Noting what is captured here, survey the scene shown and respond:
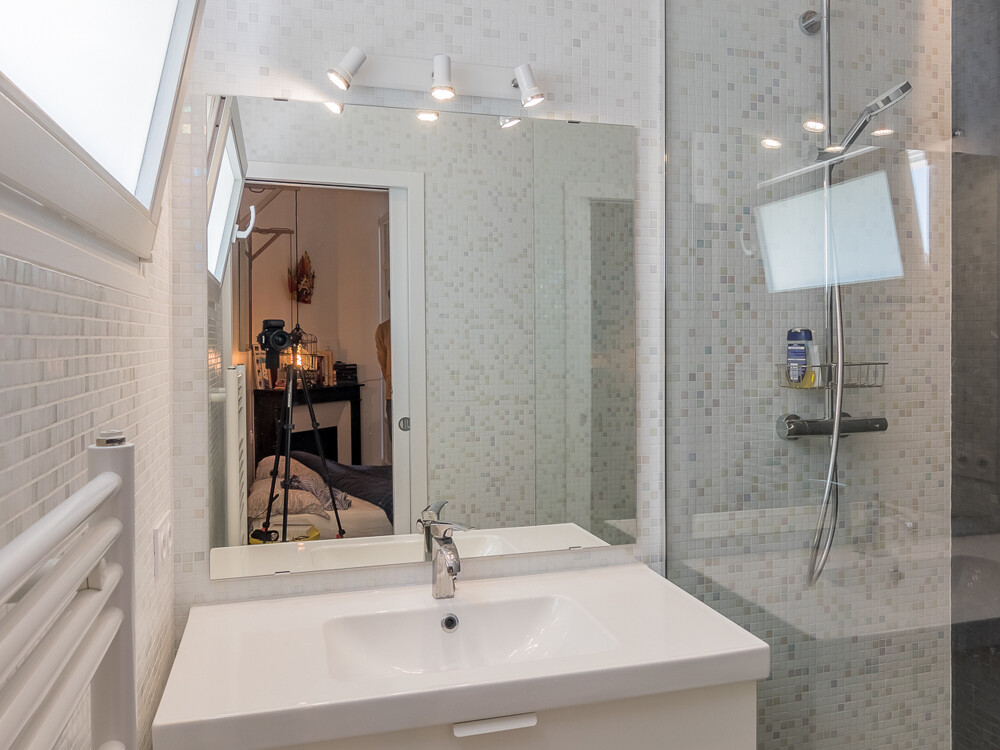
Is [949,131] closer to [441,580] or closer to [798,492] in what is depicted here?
[798,492]

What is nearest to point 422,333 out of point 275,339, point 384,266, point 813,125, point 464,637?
point 384,266

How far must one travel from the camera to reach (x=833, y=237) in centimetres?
128

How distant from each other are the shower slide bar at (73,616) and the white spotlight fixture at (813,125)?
4.13ft

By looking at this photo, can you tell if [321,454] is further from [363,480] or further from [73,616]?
[73,616]

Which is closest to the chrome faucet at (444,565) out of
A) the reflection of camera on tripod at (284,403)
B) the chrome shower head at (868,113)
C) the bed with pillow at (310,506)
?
the bed with pillow at (310,506)

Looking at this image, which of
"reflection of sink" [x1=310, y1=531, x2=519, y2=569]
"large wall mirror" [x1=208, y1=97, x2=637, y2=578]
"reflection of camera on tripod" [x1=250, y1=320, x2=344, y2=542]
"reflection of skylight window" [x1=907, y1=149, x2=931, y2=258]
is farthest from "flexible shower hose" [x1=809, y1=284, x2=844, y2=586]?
"reflection of camera on tripod" [x1=250, y1=320, x2=344, y2=542]

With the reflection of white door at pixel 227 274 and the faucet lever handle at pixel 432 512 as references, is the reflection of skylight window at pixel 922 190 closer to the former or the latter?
the faucet lever handle at pixel 432 512

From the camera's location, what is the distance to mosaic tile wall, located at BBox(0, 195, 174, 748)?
1.85 feet

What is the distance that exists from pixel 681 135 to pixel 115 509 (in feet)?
4.70

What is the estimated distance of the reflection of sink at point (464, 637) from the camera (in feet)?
4.26

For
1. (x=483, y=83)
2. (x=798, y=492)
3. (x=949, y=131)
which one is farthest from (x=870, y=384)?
(x=483, y=83)

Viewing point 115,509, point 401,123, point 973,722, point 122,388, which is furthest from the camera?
point 401,123

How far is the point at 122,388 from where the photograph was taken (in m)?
0.94

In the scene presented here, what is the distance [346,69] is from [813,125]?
36.2 inches
